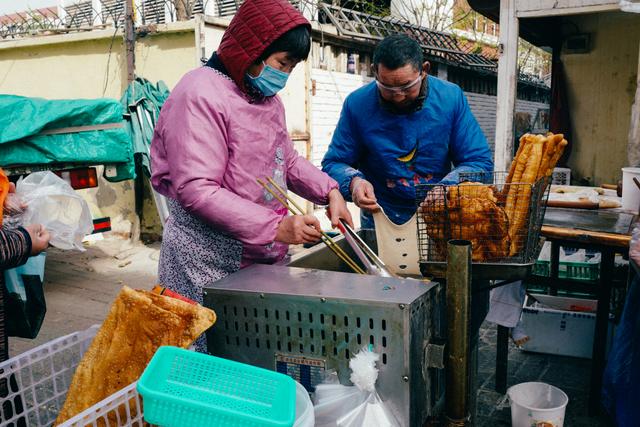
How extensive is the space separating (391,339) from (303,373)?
0.31m

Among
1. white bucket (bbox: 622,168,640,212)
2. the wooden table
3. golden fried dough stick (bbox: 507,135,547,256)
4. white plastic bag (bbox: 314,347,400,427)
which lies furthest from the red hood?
white bucket (bbox: 622,168,640,212)

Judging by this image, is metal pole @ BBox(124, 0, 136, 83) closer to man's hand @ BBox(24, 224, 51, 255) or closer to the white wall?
the white wall

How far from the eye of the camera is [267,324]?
1579 millimetres

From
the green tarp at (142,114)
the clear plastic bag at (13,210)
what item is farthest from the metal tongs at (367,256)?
the green tarp at (142,114)

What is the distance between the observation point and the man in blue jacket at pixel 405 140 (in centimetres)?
287

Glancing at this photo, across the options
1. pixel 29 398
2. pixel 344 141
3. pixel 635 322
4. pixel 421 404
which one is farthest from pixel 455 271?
pixel 29 398

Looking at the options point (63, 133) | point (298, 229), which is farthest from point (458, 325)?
point (63, 133)

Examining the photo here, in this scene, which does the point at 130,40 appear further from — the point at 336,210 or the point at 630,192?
the point at 630,192

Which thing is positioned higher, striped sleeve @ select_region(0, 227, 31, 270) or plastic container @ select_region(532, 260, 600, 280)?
striped sleeve @ select_region(0, 227, 31, 270)

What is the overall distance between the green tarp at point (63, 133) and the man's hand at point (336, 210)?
12.5ft

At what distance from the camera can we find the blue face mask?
6.40ft

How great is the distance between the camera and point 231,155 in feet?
6.30

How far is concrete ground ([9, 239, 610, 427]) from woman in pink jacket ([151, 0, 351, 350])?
2.09 meters

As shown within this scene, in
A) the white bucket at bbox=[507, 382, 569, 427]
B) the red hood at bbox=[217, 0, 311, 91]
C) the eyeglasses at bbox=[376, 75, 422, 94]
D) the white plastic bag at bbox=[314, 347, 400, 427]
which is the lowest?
the white bucket at bbox=[507, 382, 569, 427]
